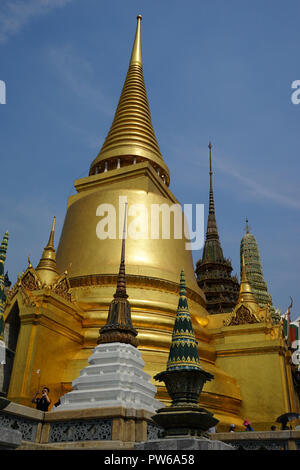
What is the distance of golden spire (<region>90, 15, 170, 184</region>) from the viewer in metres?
16.8

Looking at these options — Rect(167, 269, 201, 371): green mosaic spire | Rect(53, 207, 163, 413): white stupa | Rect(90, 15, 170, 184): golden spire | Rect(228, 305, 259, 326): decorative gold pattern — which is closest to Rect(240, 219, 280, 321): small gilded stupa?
Rect(90, 15, 170, 184): golden spire

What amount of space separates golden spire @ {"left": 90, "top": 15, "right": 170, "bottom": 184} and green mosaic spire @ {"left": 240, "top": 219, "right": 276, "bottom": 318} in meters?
12.2

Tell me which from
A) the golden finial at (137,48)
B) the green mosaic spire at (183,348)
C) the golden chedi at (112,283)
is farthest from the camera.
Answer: the golden finial at (137,48)

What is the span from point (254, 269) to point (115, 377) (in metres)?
23.4

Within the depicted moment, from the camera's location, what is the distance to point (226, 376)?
11766 millimetres

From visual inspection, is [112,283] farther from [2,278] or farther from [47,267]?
[2,278]

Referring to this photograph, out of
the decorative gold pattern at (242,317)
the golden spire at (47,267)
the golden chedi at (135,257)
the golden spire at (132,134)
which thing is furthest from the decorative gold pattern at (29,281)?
the golden spire at (132,134)

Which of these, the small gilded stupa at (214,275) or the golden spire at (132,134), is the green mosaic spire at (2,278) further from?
the small gilded stupa at (214,275)

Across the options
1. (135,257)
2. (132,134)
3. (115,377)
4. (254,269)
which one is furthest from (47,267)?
(254,269)

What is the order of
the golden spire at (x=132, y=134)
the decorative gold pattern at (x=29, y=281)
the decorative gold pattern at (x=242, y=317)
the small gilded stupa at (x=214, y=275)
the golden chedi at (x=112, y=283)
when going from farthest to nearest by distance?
the small gilded stupa at (x=214, y=275) → the golden spire at (x=132, y=134) → the decorative gold pattern at (x=242, y=317) → the decorative gold pattern at (x=29, y=281) → the golden chedi at (x=112, y=283)

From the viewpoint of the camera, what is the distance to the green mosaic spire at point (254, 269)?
90.7ft

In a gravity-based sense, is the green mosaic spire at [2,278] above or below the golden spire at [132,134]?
below

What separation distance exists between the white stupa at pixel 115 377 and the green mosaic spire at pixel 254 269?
1939 centimetres

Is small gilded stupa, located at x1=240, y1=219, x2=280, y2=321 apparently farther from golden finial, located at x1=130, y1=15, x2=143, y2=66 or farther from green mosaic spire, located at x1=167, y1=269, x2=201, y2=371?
green mosaic spire, located at x1=167, y1=269, x2=201, y2=371
